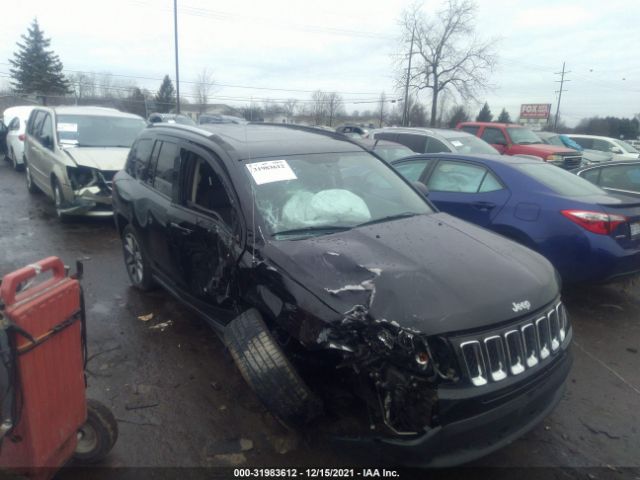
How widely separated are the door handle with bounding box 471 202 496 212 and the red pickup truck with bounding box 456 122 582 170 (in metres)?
8.88

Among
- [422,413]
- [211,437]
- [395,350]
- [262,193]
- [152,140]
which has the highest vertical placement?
[152,140]

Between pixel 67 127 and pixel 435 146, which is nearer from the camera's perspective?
pixel 67 127

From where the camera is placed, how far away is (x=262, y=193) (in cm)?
329

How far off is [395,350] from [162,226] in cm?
266

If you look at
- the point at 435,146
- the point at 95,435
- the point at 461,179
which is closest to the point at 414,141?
the point at 435,146

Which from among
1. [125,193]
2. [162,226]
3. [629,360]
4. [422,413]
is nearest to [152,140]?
[125,193]

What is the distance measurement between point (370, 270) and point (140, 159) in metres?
3.40

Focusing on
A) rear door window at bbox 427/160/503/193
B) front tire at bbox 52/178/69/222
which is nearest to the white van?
front tire at bbox 52/178/69/222

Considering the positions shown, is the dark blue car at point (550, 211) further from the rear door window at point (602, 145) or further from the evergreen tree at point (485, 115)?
the evergreen tree at point (485, 115)

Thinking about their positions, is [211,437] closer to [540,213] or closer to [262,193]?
[262,193]

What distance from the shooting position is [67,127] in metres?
8.45

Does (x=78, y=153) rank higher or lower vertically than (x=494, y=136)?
lower

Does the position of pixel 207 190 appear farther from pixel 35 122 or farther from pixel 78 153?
pixel 35 122

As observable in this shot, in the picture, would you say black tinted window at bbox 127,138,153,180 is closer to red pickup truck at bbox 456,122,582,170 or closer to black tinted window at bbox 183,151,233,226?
black tinted window at bbox 183,151,233,226
